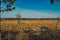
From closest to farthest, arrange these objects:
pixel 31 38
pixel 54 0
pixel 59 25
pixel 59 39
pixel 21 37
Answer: pixel 54 0, pixel 21 37, pixel 31 38, pixel 59 39, pixel 59 25

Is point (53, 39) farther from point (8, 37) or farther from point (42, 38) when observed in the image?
point (8, 37)

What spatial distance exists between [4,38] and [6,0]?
54.6 inches

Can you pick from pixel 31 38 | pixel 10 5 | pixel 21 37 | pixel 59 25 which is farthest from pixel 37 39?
pixel 59 25

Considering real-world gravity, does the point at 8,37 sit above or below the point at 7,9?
below

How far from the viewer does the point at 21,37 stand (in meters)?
5.78

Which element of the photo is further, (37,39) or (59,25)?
(59,25)

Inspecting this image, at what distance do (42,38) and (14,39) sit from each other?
1129 mm

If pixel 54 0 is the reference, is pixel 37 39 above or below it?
below

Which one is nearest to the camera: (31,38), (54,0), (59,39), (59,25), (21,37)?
(54,0)

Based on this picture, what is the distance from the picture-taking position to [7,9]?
7.20m

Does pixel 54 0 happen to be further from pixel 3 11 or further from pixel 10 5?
pixel 3 11

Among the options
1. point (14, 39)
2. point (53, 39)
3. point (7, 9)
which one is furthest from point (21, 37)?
point (7, 9)

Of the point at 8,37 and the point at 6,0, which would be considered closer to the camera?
the point at 8,37

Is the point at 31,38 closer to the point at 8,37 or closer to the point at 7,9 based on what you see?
the point at 8,37
